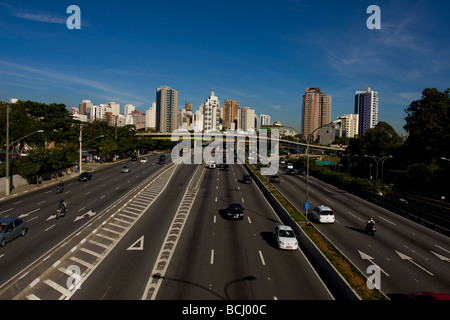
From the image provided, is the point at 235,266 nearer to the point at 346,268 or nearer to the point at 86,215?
the point at 346,268

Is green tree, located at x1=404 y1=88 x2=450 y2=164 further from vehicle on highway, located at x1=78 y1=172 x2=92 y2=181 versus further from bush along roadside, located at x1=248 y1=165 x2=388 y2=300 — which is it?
vehicle on highway, located at x1=78 y1=172 x2=92 y2=181

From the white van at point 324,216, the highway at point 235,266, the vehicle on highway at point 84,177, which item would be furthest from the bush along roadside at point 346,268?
the vehicle on highway at point 84,177

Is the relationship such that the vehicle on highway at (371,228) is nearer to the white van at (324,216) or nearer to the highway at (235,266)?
the white van at (324,216)

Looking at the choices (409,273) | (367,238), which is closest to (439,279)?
(409,273)

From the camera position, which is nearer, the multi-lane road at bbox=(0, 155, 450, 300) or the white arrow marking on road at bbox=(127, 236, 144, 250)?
the multi-lane road at bbox=(0, 155, 450, 300)

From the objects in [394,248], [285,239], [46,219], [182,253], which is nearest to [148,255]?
[182,253]

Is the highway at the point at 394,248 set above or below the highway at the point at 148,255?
below

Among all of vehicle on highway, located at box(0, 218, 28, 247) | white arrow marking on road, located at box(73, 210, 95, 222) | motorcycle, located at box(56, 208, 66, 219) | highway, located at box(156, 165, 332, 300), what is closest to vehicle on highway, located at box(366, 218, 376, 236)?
highway, located at box(156, 165, 332, 300)
